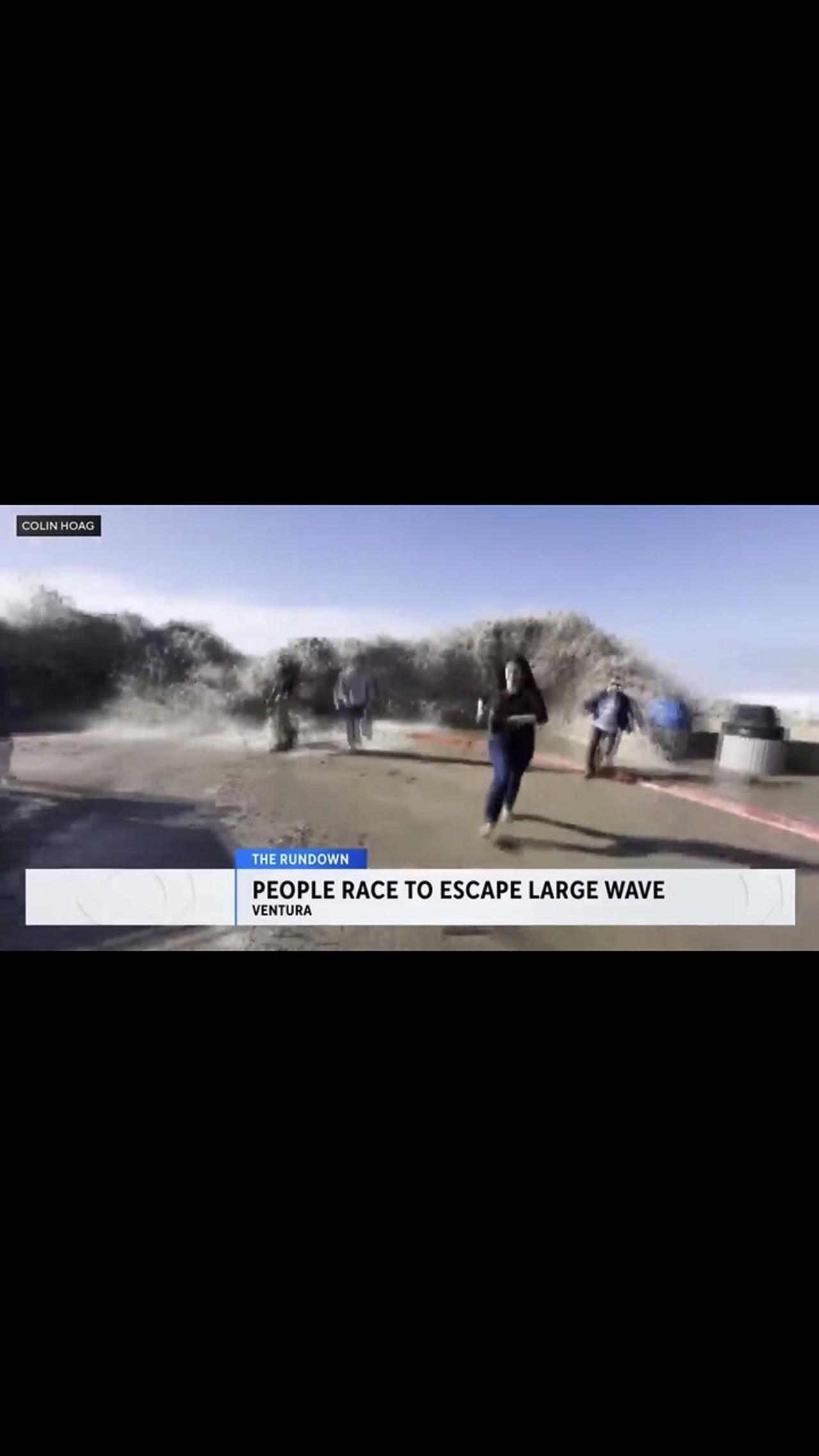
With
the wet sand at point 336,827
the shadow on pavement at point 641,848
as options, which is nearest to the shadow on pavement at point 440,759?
the wet sand at point 336,827

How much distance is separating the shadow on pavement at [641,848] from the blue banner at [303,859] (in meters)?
0.36

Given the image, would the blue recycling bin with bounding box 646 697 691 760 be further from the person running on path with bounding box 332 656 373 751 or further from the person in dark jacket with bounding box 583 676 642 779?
the person running on path with bounding box 332 656 373 751

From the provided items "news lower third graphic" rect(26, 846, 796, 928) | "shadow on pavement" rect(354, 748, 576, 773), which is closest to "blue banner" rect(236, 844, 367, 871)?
"news lower third graphic" rect(26, 846, 796, 928)

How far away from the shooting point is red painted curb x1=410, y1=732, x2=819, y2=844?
178 centimetres

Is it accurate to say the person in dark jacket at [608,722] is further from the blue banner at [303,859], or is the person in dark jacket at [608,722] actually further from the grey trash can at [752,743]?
the blue banner at [303,859]

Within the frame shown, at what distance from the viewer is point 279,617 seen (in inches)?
68.4

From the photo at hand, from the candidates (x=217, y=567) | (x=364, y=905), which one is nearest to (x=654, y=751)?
(x=364, y=905)

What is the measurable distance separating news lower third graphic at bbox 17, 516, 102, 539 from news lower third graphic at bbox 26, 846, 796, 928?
0.83m

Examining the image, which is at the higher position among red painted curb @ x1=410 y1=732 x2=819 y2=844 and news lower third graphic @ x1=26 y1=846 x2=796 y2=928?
red painted curb @ x1=410 y1=732 x2=819 y2=844

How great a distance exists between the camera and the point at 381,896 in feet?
5.67

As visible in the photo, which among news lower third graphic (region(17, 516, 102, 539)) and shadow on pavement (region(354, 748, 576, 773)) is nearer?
news lower third graphic (region(17, 516, 102, 539))

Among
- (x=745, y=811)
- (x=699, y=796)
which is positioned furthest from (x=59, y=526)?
(x=745, y=811)
